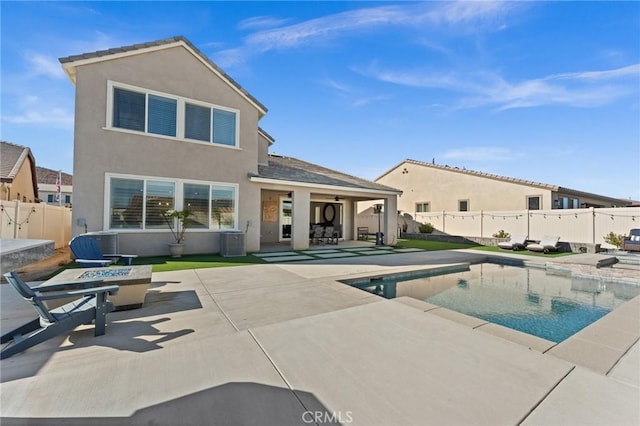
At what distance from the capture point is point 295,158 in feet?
69.5

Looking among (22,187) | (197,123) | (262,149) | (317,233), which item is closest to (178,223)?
(197,123)

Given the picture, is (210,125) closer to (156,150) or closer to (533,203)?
(156,150)

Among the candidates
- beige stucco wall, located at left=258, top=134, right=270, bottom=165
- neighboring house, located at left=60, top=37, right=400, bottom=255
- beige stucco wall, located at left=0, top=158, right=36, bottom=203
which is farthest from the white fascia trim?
beige stucco wall, located at left=0, top=158, right=36, bottom=203

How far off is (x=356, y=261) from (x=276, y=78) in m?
9.95

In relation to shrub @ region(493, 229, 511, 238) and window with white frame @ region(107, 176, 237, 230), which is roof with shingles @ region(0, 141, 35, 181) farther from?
shrub @ region(493, 229, 511, 238)

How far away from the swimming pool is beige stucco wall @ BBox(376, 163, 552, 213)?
11.9 meters

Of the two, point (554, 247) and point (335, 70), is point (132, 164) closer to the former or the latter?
point (335, 70)

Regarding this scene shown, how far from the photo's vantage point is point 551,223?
1681cm

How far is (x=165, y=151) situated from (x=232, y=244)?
182 inches

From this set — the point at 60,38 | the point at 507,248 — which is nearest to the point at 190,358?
the point at 60,38

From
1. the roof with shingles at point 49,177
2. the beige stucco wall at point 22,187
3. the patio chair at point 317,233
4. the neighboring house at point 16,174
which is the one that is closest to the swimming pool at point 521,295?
the patio chair at point 317,233

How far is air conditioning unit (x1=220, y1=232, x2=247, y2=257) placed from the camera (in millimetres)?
11359

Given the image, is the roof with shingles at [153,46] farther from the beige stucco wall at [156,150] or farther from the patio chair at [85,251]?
the patio chair at [85,251]

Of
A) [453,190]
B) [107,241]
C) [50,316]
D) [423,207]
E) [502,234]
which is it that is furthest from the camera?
[423,207]
